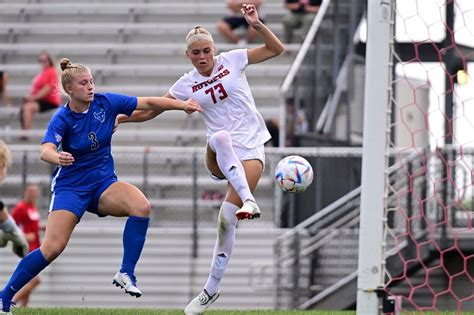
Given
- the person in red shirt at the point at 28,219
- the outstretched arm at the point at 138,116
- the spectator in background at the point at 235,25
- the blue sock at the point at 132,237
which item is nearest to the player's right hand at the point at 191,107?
the outstretched arm at the point at 138,116

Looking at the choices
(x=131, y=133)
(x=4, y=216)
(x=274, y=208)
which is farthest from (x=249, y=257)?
(x=4, y=216)

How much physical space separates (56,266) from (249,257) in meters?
2.40

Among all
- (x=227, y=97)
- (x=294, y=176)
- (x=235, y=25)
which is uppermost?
(x=235, y=25)

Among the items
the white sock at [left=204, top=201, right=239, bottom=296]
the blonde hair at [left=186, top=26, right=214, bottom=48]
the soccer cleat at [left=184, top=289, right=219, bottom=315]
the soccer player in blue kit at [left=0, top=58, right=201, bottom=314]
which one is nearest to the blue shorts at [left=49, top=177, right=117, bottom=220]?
the soccer player in blue kit at [left=0, top=58, right=201, bottom=314]

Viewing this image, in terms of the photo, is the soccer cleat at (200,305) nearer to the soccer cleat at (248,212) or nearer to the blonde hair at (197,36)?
the soccer cleat at (248,212)

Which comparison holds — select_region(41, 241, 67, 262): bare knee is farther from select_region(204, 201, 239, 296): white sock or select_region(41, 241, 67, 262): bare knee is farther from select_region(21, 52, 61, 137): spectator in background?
select_region(21, 52, 61, 137): spectator in background

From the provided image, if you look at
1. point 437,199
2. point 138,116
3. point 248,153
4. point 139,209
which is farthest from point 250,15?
point 437,199

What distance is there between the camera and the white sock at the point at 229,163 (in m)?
8.03

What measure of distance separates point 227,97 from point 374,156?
5.72 ft

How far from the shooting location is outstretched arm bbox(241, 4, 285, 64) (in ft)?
26.2

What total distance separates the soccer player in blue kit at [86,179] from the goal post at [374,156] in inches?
61.3

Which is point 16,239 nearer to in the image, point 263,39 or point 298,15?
point 263,39

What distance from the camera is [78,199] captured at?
26.2 ft

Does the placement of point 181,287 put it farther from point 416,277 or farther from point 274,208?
point 416,277
